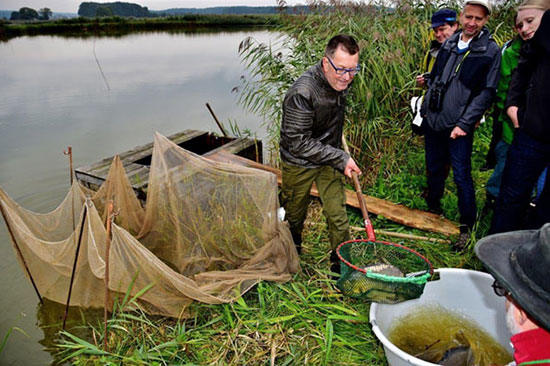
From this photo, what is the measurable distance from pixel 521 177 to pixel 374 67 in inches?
74.2

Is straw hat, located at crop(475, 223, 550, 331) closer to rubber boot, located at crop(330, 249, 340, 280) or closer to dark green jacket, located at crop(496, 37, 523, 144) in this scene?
rubber boot, located at crop(330, 249, 340, 280)

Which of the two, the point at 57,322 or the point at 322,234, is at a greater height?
the point at 322,234

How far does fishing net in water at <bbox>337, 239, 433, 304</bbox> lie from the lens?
1.87 meters

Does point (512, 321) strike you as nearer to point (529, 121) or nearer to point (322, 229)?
point (529, 121)

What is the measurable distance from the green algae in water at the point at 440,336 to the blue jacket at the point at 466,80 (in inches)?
52.9

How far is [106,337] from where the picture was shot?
2.42 metres

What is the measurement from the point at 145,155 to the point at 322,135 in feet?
10.1

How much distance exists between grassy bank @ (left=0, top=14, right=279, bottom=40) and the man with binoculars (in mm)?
17603

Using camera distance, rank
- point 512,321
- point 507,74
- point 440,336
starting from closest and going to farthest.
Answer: point 512,321 < point 440,336 < point 507,74

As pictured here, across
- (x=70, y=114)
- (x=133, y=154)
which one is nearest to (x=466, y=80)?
(x=133, y=154)

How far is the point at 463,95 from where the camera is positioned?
2.71m

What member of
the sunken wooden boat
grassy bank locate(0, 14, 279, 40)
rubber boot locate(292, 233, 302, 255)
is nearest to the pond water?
the sunken wooden boat

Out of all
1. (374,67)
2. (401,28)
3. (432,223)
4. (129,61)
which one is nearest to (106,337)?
(432,223)

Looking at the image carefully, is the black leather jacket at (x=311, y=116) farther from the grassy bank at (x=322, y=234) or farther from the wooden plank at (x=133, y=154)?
the wooden plank at (x=133, y=154)
